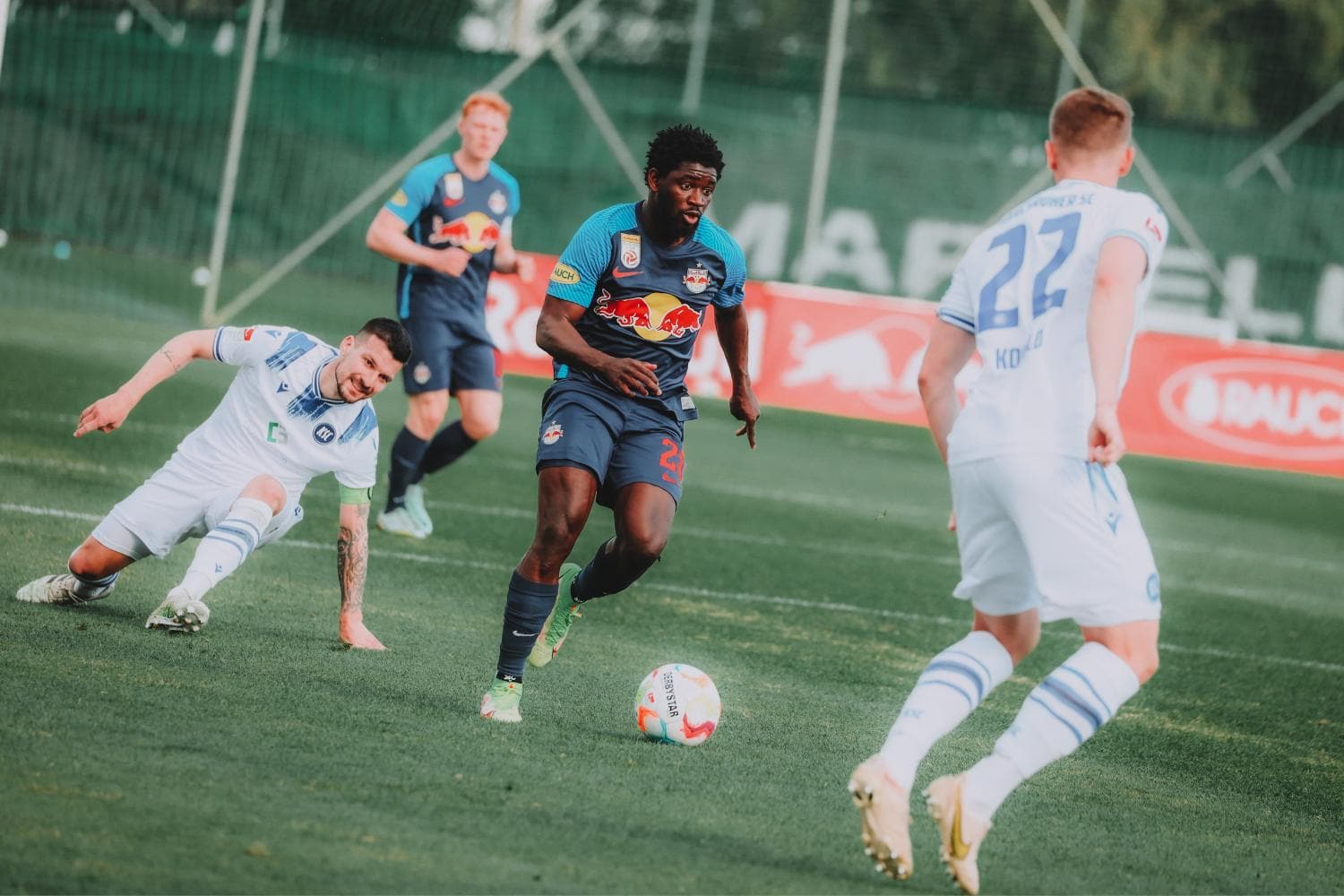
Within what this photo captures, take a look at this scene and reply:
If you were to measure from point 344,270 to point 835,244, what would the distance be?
5.20 m

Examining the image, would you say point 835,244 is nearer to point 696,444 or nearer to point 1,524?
point 696,444

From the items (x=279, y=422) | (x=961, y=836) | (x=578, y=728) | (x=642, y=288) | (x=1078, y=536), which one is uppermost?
(x=642, y=288)

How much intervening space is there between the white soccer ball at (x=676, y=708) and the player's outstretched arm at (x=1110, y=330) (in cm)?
172

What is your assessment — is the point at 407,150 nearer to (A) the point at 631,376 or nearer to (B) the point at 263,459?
(B) the point at 263,459

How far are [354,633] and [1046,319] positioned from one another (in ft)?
9.54

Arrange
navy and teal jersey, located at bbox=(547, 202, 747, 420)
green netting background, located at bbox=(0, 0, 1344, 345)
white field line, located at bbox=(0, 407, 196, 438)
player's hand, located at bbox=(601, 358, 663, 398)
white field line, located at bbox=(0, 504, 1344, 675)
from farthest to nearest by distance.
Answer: green netting background, located at bbox=(0, 0, 1344, 345) → white field line, located at bbox=(0, 407, 196, 438) → white field line, located at bbox=(0, 504, 1344, 675) → navy and teal jersey, located at bbox=(547, 202, 747, 420) → player's hand, located at bbox=(601, 358, 663, 398)

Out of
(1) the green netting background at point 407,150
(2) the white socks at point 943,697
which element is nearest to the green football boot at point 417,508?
(2) the white socks at point 943,697

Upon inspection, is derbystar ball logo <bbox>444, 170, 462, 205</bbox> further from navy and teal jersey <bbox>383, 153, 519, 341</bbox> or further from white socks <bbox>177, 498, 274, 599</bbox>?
white socks <bbox>177, 498, 274, 599</bbox>

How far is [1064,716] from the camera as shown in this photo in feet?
14.4

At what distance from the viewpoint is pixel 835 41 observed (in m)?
18.1

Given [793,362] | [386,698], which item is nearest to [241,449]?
[386,698]

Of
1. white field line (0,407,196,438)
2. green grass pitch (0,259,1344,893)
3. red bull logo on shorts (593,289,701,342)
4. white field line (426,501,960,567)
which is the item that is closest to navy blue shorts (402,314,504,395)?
green grass pitch (0,259,1344,893)

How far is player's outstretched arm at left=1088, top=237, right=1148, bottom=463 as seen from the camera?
4250 millimetres

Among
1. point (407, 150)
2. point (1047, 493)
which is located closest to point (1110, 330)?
point (1047, 493)
